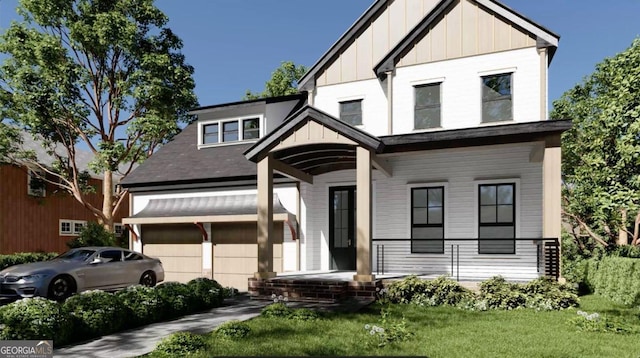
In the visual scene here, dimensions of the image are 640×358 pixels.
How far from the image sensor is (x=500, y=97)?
13.1 metres

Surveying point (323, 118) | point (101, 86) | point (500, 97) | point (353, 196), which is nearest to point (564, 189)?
point (500, 97)

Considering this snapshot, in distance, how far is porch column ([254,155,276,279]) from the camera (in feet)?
39.9

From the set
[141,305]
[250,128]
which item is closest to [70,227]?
[250,128]

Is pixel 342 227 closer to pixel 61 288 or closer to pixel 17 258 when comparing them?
pixel 61 288

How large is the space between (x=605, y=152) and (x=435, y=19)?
6845 millimetres

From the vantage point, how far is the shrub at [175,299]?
32.2 ft

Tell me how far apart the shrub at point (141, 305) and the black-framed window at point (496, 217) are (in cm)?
938

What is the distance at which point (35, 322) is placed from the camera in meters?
7.21

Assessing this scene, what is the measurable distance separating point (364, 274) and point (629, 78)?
23.9 ft

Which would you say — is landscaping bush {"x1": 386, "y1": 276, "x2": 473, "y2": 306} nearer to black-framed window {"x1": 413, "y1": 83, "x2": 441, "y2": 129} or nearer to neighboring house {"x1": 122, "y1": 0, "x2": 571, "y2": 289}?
neighboring house {"x1": 122, "y1": 0, "x2": 571, "y2": 289}

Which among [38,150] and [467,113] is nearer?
[467,113]

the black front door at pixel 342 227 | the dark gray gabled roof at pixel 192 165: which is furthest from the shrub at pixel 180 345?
the dark gray gabled roof at pixel 192 165

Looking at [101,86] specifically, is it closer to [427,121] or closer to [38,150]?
[38,150]

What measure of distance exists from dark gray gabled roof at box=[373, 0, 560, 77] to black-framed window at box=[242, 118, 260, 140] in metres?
6.01
